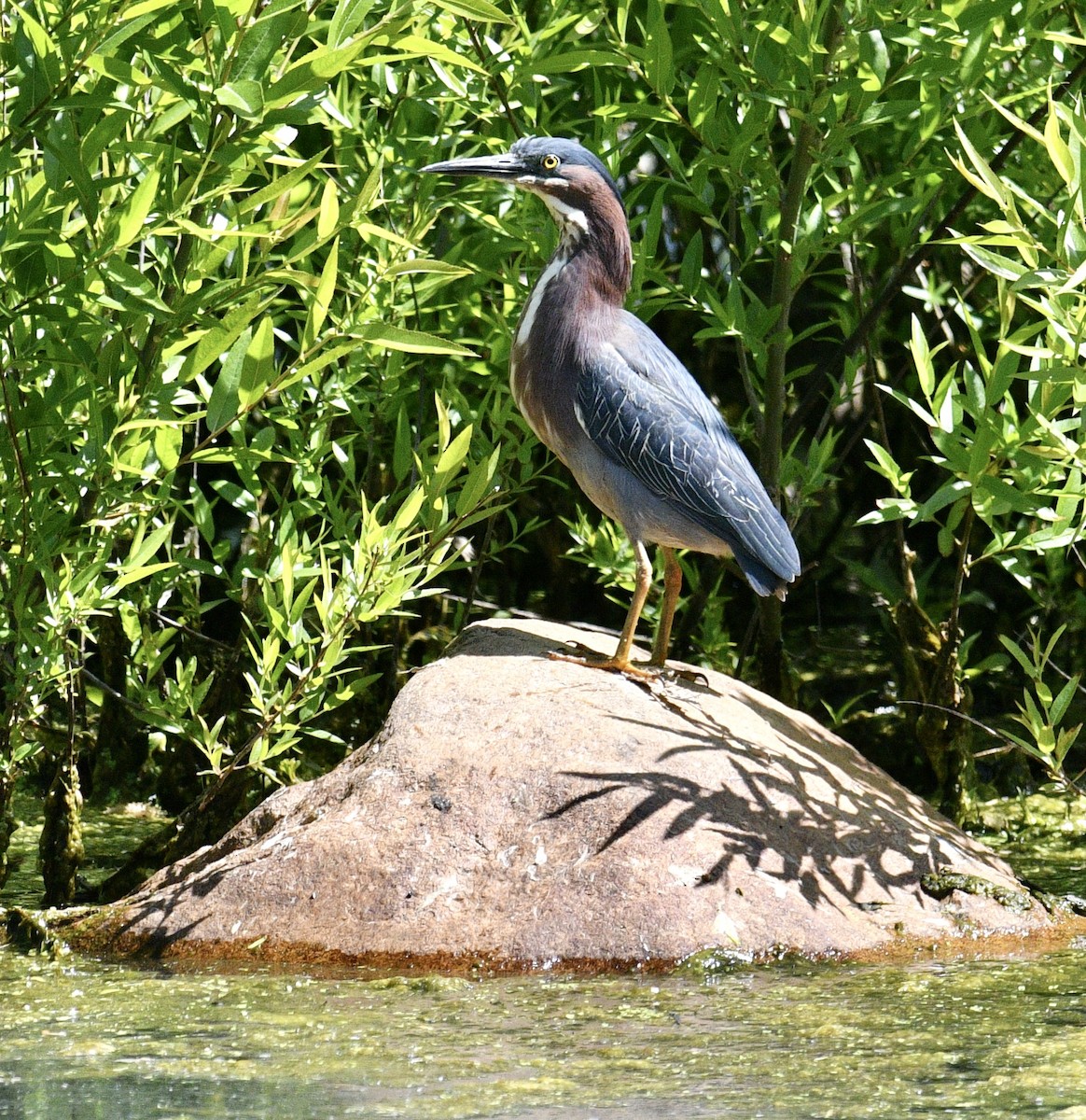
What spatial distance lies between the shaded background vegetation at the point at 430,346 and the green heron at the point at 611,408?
216mm

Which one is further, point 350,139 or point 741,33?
point 350,139

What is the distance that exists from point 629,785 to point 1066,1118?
1391 millimetres

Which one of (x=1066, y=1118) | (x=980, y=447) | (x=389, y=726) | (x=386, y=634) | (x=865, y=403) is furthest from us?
(x=865, y=403)

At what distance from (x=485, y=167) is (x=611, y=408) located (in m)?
0.72

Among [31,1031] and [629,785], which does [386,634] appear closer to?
[629,785]

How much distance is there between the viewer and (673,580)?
4.58 meters

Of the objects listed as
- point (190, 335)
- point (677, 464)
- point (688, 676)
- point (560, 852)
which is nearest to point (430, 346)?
point (190, 335)

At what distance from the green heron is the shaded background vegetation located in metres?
0.22

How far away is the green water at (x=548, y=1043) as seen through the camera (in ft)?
8.45

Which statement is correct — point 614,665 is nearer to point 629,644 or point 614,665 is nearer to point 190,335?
point 629,644

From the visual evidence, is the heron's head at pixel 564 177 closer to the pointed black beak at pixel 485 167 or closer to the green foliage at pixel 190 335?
the pointed black beak at pixel 485 167

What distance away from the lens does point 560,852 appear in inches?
141

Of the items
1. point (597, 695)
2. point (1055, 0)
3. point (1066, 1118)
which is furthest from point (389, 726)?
point (1055, 0)

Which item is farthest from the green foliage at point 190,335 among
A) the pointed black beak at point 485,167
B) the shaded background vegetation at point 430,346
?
the pointed black beak at point 485,167
